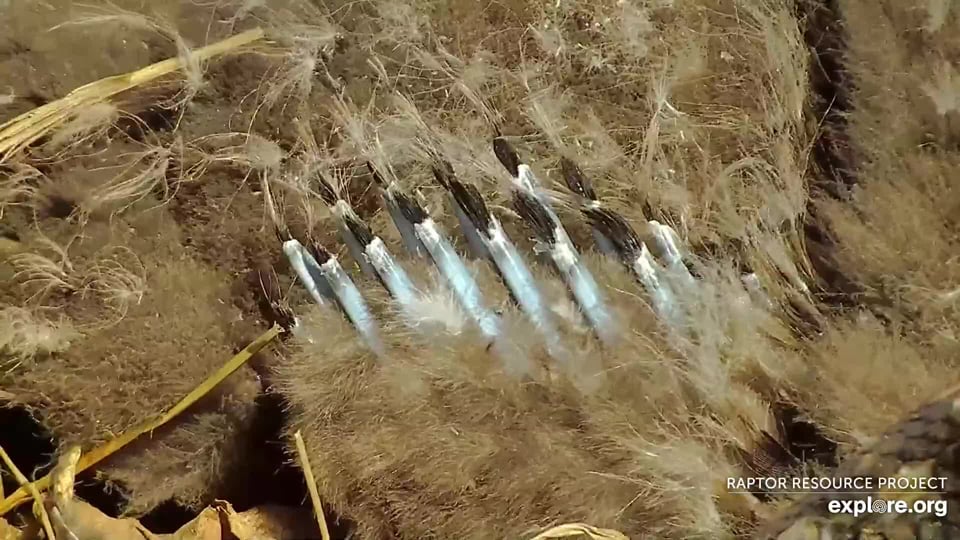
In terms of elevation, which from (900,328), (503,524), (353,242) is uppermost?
(353,242)

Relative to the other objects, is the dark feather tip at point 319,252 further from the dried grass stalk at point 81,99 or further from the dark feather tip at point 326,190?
the dried grass stalk at point 81,99

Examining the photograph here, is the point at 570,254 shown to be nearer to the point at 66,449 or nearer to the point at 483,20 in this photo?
the point at 483,20

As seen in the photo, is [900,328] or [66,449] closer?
[900,328]

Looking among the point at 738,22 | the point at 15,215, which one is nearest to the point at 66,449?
the point at 15,215

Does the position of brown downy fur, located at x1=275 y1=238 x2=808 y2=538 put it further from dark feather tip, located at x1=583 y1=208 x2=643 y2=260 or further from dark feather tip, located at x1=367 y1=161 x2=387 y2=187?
dark feather tip, located at x1=367 y1=161 x2=387 y2=187

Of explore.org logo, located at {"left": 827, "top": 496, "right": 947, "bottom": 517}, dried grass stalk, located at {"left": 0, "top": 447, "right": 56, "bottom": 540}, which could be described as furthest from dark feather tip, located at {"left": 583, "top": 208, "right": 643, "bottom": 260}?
dried grass stalk, located at {"left": 0, "top": 447, "right": 56, "bottom": 540}

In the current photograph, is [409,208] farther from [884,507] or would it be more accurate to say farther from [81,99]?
[884,507]
